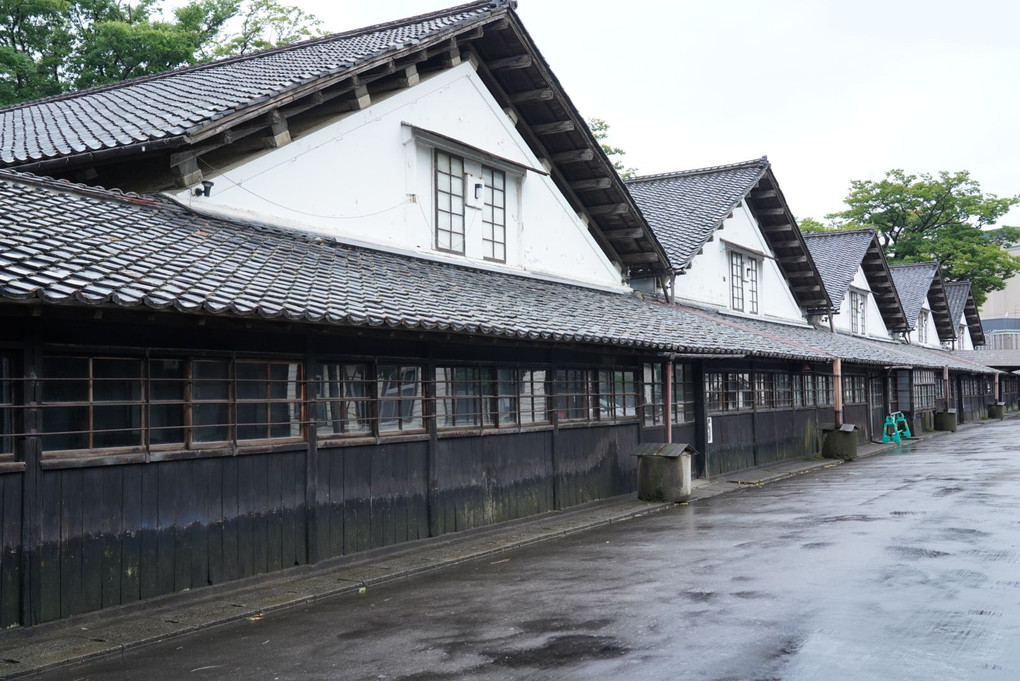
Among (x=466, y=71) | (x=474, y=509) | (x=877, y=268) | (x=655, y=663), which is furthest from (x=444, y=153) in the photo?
(x=877, y=268)

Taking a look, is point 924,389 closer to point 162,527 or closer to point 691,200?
point 691,200

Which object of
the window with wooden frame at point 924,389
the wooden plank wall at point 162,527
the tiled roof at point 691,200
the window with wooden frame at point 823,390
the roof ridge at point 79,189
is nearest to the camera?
the wooden plank wall at point 162,527

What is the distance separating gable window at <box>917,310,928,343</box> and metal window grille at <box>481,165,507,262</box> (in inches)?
1459

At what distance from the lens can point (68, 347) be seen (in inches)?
317

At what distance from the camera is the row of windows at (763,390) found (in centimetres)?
2161

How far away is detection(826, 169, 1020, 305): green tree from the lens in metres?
55.9

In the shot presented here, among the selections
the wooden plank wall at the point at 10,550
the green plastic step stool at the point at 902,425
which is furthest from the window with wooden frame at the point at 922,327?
the wooden plank wall at the point at 10,550

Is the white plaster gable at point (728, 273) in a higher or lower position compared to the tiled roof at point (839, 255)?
lower

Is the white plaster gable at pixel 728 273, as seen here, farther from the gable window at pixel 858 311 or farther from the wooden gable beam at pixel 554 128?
the gable window at pixel 858 311

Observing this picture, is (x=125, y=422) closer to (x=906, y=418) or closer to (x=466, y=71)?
(x=466, y=71)

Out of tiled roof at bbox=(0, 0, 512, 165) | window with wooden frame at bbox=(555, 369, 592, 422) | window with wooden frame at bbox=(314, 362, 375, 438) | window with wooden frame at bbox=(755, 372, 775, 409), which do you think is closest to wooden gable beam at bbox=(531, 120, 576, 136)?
tiled roof at bbox=(0, 0, 512, 165)

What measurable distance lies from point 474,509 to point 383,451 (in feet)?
7.01

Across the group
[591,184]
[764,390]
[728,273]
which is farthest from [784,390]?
[591,184]

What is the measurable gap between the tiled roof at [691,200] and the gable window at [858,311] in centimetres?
1278
